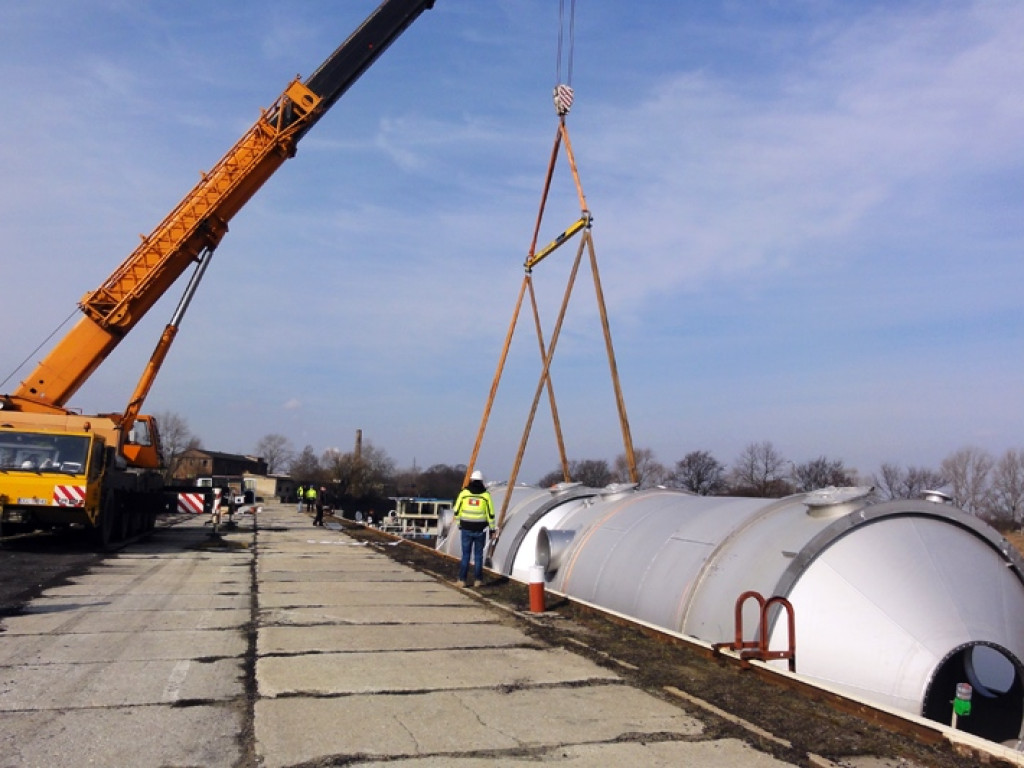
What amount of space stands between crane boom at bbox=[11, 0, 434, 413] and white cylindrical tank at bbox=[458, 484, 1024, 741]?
1312 cm

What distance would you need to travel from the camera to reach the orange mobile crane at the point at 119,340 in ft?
51.7

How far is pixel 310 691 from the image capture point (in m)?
6.44

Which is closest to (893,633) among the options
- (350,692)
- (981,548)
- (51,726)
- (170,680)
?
(981,548)

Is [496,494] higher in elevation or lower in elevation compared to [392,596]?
higher

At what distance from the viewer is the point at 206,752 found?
198 inches

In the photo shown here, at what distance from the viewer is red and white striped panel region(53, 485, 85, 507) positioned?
15531 mm

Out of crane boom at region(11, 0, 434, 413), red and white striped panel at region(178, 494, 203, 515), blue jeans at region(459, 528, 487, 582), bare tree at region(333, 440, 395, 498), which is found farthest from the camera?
bare tree at region(333, 440, 395, 498)

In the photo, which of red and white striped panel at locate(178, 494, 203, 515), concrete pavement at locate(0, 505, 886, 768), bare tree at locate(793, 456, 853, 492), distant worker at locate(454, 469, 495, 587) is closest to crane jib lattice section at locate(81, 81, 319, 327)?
red and white striped panel at locate(178, 494, 203, 515)

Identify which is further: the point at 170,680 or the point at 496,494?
the point at 496,494

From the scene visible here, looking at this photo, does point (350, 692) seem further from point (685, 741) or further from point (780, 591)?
point (780, 591)

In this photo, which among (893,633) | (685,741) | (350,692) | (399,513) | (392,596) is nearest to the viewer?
(685,741)

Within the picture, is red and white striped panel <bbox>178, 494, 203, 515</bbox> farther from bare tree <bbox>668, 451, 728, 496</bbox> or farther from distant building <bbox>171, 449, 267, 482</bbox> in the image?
distant building <bbox>171, 449, 267, 482</bbox>

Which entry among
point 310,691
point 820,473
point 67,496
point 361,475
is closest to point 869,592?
point 310,691

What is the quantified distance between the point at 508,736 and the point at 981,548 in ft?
17.9
